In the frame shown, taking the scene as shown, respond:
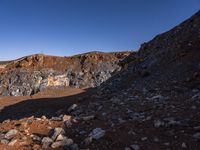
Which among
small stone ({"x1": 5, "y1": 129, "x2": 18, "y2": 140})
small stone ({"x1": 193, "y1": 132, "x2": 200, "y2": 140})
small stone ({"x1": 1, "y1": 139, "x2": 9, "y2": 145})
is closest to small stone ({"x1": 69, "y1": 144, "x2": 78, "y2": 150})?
small stone ({"x1": 1, "y1": 139, "x2": 9, "y2": 145})

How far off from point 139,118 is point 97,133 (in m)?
2.28

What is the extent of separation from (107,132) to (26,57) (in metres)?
45.0

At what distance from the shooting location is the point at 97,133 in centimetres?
885

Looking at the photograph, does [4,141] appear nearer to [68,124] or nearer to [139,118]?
[68,124]

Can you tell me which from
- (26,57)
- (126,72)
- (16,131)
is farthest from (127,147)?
(26,57)

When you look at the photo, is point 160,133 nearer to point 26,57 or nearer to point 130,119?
point 130,119

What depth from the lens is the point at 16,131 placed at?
372 inches

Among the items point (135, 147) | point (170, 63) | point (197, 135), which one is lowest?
point (135, 147)

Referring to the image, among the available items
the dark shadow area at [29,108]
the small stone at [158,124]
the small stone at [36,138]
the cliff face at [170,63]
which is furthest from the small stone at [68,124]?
the dark shadow area at [29,108]

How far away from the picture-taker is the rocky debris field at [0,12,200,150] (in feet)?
27.6

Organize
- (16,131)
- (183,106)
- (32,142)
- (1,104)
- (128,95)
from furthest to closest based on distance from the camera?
(1,104)
(128,95)
(183,106)
(16,131)
(32,142)

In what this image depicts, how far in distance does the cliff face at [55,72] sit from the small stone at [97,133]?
34831 mm

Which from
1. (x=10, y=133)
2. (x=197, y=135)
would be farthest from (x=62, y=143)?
(x=197, y=135)

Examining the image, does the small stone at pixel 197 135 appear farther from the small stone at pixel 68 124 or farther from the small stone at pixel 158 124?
the small stone at pixel 68 124
